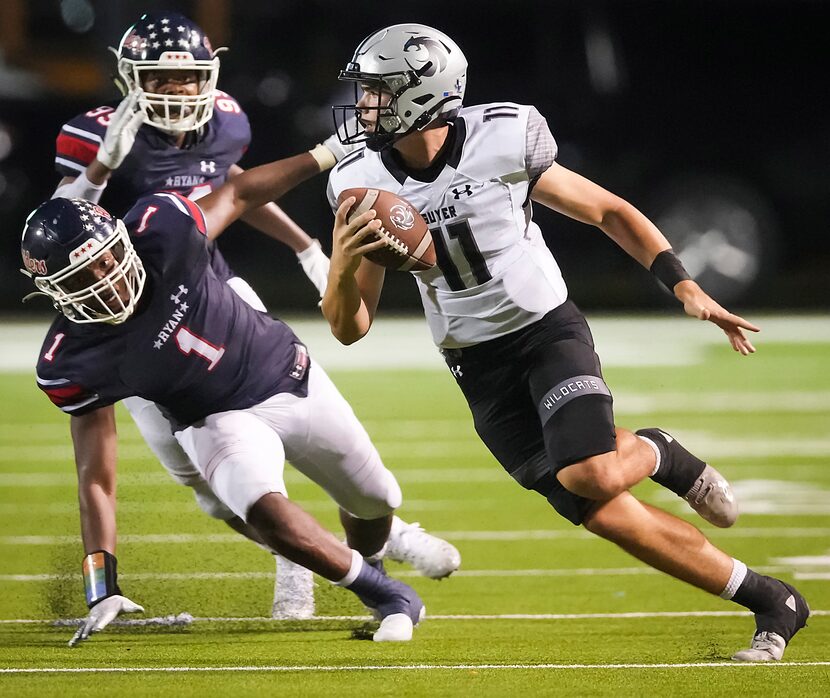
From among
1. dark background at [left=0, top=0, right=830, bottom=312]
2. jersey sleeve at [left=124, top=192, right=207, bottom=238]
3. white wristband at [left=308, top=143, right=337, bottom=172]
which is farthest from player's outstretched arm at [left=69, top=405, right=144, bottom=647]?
dark background at [left=0, top=0, right=830, bottom=312]

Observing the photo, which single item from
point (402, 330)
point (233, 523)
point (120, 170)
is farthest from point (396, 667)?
point (402, 330)

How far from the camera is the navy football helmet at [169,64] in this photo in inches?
196

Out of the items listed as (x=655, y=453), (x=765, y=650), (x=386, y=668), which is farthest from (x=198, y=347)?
(x=765, y=650)

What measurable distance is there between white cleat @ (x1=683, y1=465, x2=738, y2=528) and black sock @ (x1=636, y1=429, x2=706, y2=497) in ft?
0.06

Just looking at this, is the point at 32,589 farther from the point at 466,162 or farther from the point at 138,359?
the point at 466,162

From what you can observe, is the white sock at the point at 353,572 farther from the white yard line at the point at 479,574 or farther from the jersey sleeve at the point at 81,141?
the jersey sleeve at the point at 81,141

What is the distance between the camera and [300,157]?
16.1ft

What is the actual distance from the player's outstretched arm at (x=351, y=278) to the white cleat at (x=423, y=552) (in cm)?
82

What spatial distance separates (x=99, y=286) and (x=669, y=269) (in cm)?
141

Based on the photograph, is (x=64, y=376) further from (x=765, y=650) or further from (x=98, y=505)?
(x=765, y=650)

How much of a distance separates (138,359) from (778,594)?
170cm

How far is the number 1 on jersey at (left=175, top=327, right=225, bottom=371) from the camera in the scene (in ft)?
14.0

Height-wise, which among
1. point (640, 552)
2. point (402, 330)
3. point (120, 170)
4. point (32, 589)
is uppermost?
point (120, 170)

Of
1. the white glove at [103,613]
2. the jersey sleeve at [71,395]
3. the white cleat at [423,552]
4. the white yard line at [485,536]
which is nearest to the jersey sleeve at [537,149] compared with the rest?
the white cleat at [423,552]
